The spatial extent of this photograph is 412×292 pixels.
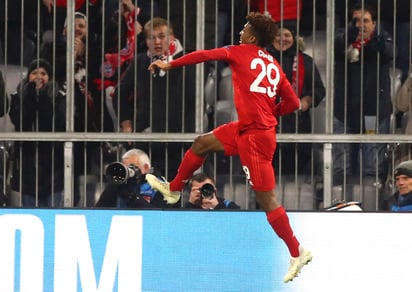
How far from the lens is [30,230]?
440 inches

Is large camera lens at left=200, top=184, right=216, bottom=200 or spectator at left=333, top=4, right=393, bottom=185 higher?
spectator at left=333, top=4, right=393, bottom=185

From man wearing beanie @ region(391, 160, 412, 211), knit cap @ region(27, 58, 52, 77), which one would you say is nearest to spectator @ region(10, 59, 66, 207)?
knit cap @ region(27, 58, 52, 77)

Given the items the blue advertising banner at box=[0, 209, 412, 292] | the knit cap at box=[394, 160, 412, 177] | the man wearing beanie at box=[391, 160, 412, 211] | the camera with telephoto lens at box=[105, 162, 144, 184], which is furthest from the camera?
the knit cap at box=[394, 160, 412, 177]

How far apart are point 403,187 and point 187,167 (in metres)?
2.42

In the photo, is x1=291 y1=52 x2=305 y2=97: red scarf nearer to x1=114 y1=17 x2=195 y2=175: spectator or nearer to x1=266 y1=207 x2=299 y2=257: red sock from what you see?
x1=114 y1=17 x2=195 y2=175: spectator

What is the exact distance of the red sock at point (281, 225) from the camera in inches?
418

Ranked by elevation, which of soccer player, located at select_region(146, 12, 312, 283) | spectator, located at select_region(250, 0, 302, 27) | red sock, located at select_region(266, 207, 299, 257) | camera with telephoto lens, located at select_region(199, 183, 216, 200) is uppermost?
spectator, located at select_region(250, 0, 302, 27)

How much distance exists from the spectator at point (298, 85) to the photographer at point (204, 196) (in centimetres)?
98

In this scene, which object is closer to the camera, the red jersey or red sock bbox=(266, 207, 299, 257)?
the red jersey

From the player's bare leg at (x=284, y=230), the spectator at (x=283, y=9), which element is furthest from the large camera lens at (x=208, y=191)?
the spectator at (x=283, y=9)

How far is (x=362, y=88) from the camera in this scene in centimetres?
1298

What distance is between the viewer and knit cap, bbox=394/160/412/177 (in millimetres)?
12250

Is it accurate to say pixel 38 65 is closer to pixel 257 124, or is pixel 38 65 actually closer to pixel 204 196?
pixel 204 196

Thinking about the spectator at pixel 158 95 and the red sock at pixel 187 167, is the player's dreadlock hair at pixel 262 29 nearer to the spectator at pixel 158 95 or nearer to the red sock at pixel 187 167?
the red sock at pixel 187 167
